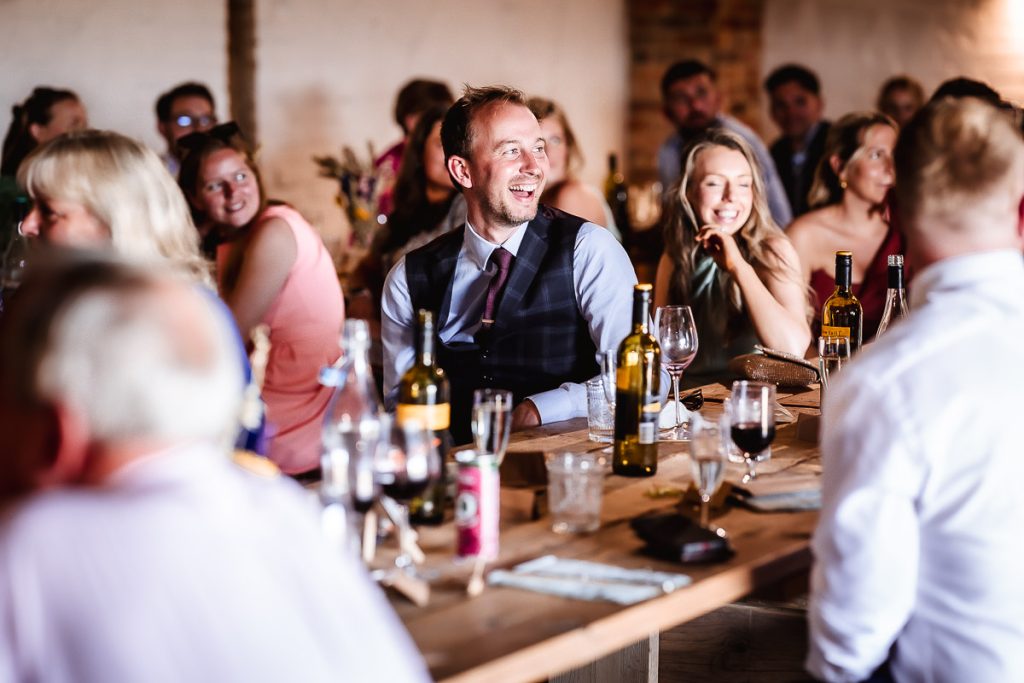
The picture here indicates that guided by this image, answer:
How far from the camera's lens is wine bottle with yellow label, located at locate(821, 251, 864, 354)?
246 centimetres

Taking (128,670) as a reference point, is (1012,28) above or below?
above

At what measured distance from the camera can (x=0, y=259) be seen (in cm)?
350

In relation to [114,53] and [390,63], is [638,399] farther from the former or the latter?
[390,63]

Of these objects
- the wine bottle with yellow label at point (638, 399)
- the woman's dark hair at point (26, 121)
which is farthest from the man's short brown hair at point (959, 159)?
the woman's dark hair at point (26, 121)

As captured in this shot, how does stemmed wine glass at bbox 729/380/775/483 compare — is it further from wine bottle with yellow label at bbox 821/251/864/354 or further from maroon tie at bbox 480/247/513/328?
maroon tie at bbox 480/247/513/328

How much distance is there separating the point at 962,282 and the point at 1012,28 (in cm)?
630

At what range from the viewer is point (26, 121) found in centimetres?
453

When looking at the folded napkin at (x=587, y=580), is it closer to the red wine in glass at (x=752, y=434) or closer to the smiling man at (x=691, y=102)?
the red wine in glass at (x=752, y=434)

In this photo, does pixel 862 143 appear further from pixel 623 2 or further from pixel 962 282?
pixel 623 2

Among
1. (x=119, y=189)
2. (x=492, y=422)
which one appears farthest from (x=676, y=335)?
(x=119, y=189)

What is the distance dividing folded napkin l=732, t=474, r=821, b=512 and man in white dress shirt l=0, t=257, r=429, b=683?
3.17 feet

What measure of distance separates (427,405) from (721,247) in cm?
161

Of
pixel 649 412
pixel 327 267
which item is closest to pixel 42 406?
pixel 649 412

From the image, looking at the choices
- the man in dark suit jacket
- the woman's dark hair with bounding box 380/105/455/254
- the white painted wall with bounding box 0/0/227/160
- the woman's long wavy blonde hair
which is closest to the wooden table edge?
the woman's long wavy blonde hair
